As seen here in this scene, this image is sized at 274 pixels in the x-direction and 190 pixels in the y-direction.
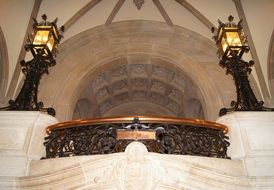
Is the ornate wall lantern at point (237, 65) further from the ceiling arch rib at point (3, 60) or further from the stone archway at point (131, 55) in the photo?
the ceiling arch rib at point (3, 60)

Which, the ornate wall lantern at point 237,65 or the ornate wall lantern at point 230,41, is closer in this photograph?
the ornate wall lantern at point 237,65

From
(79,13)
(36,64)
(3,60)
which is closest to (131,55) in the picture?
(79,13)

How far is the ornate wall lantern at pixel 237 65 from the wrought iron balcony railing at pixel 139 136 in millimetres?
614

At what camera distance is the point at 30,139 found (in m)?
3.98

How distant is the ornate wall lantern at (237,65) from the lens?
4.44m

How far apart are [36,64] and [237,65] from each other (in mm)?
3353

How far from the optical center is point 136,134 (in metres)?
3.93

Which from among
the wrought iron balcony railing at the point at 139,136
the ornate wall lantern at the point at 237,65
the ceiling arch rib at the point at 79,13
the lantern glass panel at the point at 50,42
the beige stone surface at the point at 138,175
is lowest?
the beige stone surface at the point at 138,175

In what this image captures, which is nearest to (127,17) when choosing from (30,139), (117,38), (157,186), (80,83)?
(117,38)

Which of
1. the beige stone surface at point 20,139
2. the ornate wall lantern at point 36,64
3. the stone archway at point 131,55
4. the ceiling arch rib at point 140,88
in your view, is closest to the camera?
the beige stone surface at point 20,139

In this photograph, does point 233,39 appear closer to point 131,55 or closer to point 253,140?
point 253,140

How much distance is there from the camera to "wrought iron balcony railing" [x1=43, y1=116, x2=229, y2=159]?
3.92 metres

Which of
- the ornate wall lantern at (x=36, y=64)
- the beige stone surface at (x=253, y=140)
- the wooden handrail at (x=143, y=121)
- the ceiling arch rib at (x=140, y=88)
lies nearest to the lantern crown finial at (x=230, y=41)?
the beige stone surface at (x=253, y=140)

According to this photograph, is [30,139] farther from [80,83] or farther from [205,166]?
[80,83]
